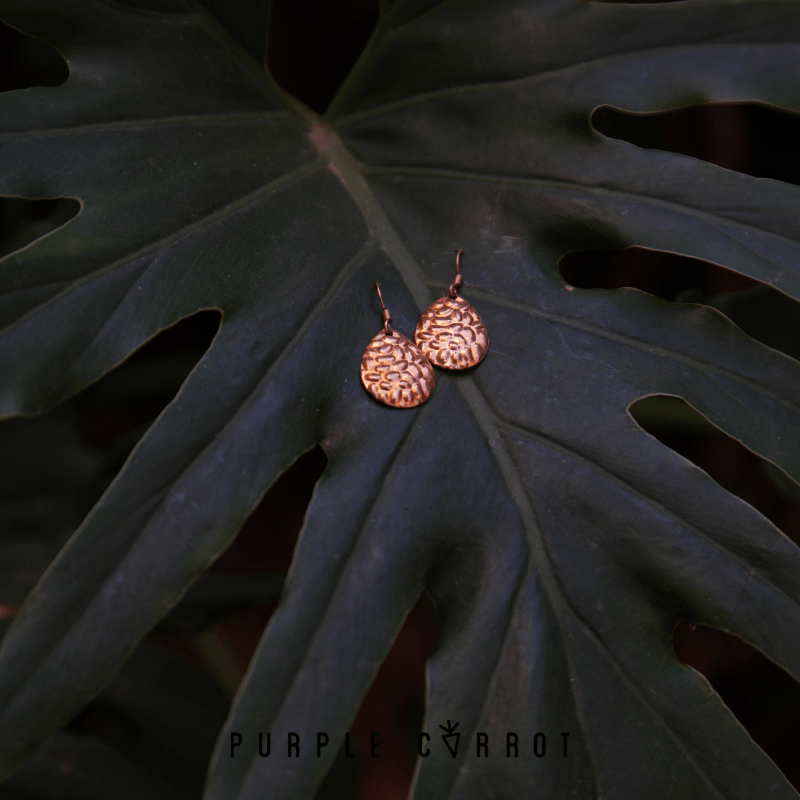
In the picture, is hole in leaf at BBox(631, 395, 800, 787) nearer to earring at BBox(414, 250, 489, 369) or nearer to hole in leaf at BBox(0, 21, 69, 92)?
earring at BBox(414, 250, 489, 369)

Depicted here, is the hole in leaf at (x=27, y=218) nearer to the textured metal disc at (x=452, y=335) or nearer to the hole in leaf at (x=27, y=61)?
the hole in leaf at (x=27, y=61)

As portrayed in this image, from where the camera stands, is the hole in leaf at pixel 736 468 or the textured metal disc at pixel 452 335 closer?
the textured metal disc at pixel 452 335

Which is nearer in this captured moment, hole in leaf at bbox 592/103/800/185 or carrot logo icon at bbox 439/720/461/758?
carrot logo icon at bbox 439/720/461/758

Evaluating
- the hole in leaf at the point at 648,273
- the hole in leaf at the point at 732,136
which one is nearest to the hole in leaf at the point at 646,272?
the hole in leaf at the point at 648,273

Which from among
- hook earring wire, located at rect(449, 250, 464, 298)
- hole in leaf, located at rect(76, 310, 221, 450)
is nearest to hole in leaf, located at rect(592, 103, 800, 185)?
hook earring wire, located at rect(449, 250, 464, 298)

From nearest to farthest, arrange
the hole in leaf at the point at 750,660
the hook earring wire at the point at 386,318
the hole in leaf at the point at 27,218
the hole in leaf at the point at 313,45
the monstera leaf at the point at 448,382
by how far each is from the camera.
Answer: the monstera leaf at the point at 448,382
the hook earring wire at the point at 386,318
the hole in leaf at the point at 27,218
the hole in leaf at the point at 313,45
the hole in leaf at the point at 750,660

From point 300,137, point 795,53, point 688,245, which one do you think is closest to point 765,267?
point 688,245

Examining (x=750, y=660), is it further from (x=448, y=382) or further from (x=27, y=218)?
(x=27, y=218)
